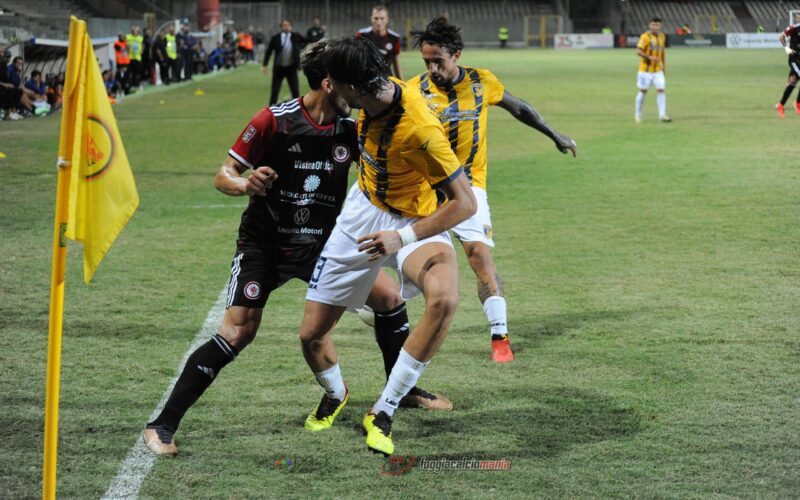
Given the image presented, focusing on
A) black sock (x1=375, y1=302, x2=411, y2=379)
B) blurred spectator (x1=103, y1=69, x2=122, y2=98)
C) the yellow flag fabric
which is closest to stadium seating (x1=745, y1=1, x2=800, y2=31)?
blurred spectator (x1=103, y1=69, x2=122, y2=98)

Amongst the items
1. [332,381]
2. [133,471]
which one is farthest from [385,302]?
[133,471]

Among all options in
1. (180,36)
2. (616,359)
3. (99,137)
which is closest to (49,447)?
(99,137)

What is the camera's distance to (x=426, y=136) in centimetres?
442

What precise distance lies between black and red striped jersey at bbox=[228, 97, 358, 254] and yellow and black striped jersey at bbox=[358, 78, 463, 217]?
0.16m

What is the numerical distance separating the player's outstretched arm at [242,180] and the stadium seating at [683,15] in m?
76.5

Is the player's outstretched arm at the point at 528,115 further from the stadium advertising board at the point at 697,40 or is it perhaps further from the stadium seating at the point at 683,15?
the stadium seating at the point at 683,15

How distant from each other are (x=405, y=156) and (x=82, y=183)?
148 cm

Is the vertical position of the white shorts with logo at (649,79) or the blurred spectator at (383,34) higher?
the blurred spectator at (383,34)

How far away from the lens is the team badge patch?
15.5 ft

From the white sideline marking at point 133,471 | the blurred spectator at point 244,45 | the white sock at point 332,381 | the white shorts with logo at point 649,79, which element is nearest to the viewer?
the white sideline marking at point 133,471

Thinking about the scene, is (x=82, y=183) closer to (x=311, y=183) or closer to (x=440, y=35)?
(x=311, y=183)

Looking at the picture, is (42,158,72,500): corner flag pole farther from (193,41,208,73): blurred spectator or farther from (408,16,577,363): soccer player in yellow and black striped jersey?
(193,41,208,73): blurred spectator

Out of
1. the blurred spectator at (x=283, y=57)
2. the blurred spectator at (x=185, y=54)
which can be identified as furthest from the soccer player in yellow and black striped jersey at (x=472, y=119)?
the blurred spectator at (x=185, y=54)

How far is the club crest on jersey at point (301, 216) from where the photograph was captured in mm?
4961
